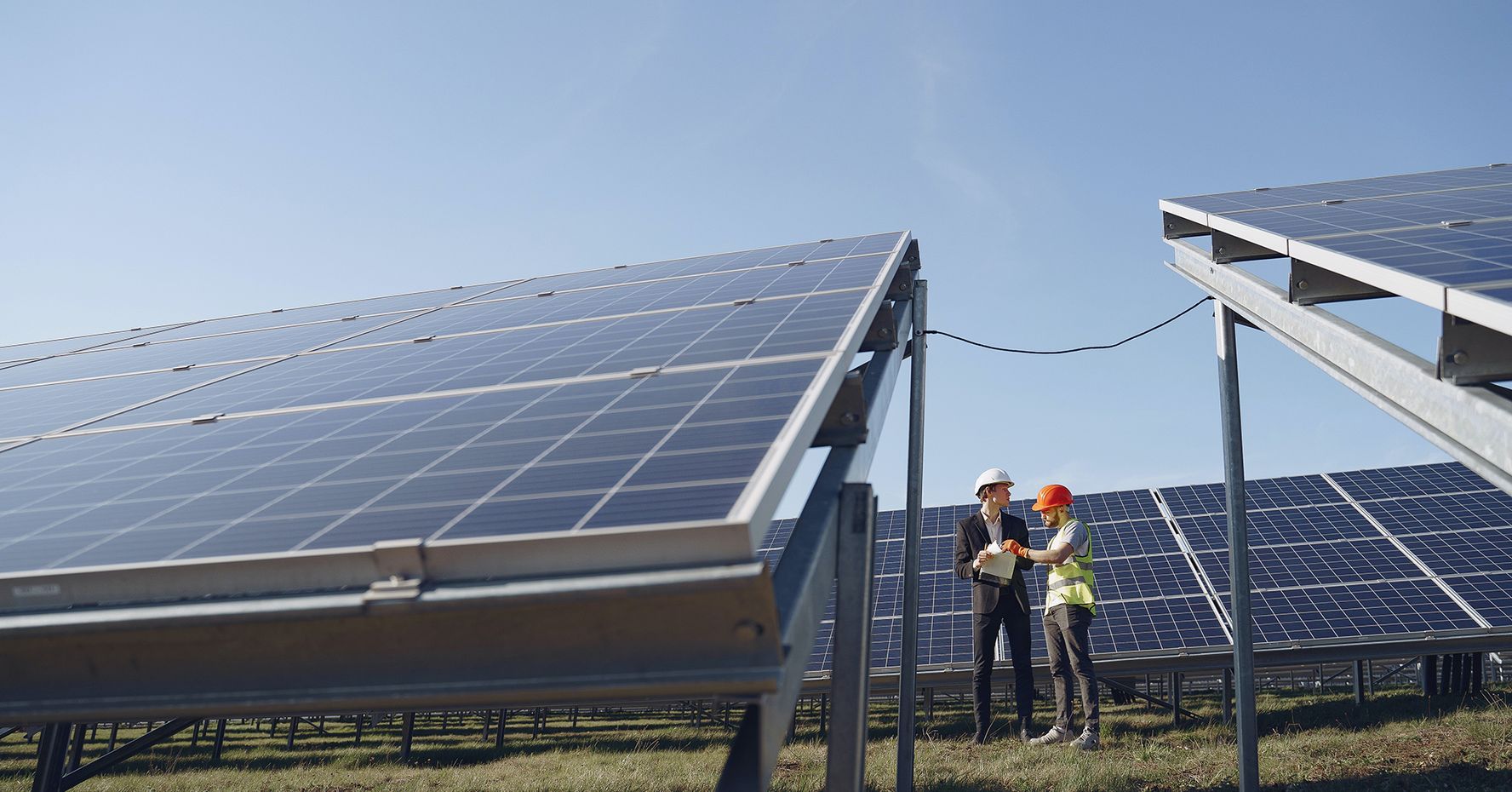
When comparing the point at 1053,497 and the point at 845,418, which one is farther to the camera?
the point at 1053,497

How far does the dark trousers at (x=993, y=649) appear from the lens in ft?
29.4

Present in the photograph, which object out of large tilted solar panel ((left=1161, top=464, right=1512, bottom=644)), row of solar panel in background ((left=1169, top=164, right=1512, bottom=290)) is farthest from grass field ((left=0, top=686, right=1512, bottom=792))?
row of solar panel in background ((left=1169, top=164, right=1512, bottom=290))

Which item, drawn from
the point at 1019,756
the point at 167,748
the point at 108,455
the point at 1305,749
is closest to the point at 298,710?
the point at 108,455

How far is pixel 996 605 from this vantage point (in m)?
9.07

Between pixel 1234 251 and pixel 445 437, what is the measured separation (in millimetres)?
6945

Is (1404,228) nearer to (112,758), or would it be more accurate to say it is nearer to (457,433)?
(457,433)

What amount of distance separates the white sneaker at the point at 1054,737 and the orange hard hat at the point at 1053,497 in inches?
78.2

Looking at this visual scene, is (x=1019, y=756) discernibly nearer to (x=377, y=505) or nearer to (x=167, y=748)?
(x=377, y=505)

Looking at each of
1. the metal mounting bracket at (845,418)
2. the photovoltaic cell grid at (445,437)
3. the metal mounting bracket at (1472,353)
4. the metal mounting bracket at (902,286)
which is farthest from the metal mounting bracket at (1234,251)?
the metal mounting bracket at (845,418)

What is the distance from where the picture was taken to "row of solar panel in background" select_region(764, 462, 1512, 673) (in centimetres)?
1125

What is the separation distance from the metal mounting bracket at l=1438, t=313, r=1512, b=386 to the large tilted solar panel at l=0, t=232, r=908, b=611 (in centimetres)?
274

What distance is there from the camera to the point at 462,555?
3.13 meters

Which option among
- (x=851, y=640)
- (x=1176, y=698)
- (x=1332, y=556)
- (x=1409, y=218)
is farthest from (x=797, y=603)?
(x=1332, y=556)

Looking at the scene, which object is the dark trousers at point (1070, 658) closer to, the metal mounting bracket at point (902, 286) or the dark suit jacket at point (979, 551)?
the dark suit jacket at point (979, 551)
